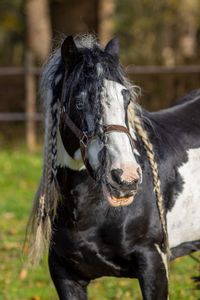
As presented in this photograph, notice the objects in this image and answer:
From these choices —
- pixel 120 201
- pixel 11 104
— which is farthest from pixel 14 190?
pixel 120 201

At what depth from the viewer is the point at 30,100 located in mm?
11492

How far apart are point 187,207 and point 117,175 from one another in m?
1.02

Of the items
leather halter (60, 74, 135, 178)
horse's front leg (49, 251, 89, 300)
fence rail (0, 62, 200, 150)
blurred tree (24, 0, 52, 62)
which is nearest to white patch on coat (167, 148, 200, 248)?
horse's front leg (49, 251, 89, 300)

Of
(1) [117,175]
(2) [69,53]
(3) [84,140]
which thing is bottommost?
(1) [117,175]

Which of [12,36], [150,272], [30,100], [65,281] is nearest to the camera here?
[150,272]

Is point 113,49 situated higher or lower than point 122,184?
higher

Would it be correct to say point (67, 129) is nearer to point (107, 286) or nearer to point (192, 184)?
point (192, 184)

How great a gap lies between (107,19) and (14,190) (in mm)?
5543

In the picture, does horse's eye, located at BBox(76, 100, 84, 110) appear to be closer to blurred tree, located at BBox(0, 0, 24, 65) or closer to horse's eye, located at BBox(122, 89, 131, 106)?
horse's eye, located at BBox(122, 89, 131, 106)

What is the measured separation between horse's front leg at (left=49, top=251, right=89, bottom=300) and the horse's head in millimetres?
653

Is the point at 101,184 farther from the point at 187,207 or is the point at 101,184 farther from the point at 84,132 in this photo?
the point at 187,207

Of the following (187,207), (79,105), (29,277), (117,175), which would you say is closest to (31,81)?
(29,277)

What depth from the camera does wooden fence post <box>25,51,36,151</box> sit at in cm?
1136

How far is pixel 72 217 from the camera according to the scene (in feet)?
10.1
